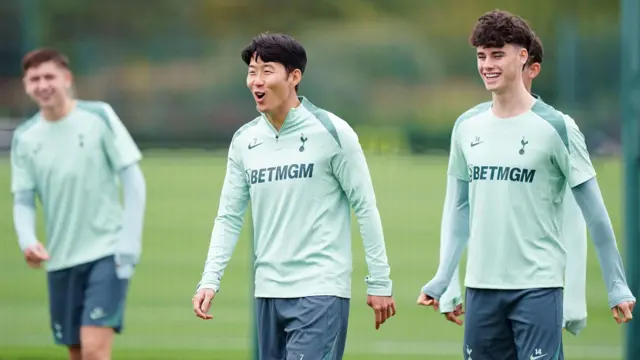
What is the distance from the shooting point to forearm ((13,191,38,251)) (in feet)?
22.2

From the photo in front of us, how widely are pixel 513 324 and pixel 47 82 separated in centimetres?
312

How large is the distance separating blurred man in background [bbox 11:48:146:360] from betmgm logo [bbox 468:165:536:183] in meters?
2.25

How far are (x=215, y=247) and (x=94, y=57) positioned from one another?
8.04 metres

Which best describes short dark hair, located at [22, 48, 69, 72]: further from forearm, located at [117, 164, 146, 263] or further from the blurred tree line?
the blurred tree line

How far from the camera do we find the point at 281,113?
17.2 feet

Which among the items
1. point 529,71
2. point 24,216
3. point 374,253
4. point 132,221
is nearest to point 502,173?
point 529,71

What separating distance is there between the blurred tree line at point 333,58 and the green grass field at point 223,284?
0.49 metres

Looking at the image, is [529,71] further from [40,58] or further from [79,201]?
[40,58]

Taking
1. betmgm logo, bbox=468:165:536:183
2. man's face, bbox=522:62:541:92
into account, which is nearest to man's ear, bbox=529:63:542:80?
man's face, bbox=522:62:541:92

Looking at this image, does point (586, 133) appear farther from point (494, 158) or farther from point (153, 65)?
point (494, 158)

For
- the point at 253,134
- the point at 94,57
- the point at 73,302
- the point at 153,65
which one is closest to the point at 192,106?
the point at 153,65

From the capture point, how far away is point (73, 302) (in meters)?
6.98

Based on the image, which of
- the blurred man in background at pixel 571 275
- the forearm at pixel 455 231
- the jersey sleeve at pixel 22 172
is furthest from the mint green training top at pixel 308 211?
the jersey sleeve at pixel 22 172

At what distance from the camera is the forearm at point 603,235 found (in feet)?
16.5
